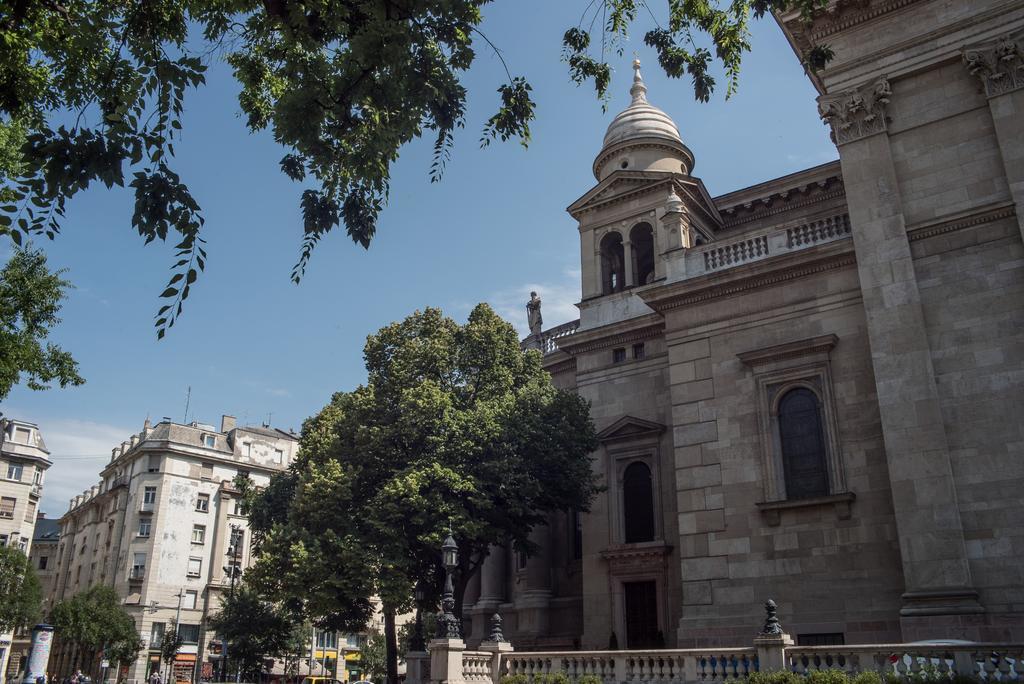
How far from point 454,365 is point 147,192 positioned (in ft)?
70.9

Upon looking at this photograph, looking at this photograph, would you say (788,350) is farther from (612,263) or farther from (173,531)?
(173,531)

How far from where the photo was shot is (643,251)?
35.1m

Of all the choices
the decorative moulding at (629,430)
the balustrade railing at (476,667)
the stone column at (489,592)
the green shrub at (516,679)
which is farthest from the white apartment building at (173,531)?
the green shrub at (516,679)

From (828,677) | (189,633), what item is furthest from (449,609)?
(189,633)

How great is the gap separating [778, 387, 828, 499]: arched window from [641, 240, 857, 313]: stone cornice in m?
3.40

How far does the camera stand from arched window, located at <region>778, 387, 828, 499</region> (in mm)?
22797

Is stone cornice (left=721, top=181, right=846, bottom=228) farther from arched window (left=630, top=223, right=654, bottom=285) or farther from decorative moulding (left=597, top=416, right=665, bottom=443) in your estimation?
decorative moulding (left=597, top=416, right=665, bottom=443)

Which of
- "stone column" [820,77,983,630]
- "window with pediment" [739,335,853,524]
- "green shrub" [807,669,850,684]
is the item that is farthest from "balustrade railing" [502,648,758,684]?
"window with pediment" [739,335,853,524]

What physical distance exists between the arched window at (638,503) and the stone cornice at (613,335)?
457cm

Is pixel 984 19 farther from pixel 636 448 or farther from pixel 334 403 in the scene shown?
pixel 334 403

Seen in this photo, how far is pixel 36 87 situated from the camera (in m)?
11.0

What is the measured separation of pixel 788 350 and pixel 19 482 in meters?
73.8

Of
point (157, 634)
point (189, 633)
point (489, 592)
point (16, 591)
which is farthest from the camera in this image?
point (189, 633)

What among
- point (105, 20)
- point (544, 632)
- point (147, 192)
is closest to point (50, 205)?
point (147, 192)
